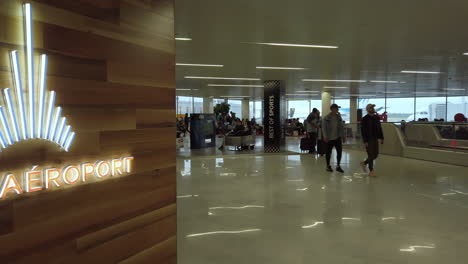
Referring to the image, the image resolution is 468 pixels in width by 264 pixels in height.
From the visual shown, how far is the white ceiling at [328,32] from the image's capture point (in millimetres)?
5000

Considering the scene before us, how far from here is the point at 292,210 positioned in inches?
185

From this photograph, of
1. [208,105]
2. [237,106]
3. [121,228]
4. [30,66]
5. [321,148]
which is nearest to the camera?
[30,66]

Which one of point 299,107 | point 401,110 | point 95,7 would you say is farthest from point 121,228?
point 299,107

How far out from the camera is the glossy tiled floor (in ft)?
10.6

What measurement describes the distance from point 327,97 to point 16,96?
20224 millimetres

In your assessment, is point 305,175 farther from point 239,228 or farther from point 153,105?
point 153,105

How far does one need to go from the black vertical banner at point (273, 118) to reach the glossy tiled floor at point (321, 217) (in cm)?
505

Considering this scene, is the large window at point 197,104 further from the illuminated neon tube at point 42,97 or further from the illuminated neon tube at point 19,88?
the illuminated neon tube at point 19,88

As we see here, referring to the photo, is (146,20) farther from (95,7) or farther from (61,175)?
(61,175)

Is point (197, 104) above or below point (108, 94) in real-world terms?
above

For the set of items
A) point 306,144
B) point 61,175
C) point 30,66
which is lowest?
point 306,144

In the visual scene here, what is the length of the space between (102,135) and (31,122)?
493 millimetres

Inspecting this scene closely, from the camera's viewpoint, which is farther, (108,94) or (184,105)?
(184,105)

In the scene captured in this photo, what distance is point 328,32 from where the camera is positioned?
253 inches
